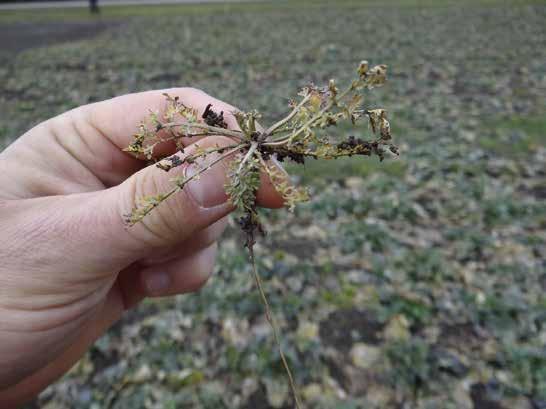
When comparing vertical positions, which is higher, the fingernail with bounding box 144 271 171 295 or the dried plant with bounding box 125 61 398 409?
the dried plant with bounding box 125 61 398 409

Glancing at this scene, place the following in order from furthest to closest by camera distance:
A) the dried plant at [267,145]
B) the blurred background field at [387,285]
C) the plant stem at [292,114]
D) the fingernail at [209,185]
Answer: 1. the blurred background field at [387,285]
2. the fingernail at [209,185]
3. the plant stem at [292,114]
4. the dried plant at [267,145]

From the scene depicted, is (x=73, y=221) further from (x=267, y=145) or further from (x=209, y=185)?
(x=267, y=145)

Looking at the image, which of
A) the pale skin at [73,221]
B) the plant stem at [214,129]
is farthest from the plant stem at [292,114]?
the pale skin at [73,221]

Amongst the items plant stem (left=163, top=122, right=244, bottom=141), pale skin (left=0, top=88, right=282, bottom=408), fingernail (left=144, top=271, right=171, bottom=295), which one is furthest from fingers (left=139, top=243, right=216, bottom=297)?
plant stem (left=163, top=122, right=244, bottom=141)

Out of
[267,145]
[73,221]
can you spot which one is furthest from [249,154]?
[73,221]

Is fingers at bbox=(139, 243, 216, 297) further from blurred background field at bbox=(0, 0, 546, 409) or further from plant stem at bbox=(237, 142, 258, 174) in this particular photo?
plant stem at bbox=(237, 142, 258, 174)

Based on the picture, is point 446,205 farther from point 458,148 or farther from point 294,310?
point 294,310

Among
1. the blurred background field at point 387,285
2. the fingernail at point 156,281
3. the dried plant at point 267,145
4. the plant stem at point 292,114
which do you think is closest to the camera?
the dried plant at point 267,145

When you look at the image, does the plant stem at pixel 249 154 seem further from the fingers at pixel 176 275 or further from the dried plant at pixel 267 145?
the fingers at pixel 176 275
